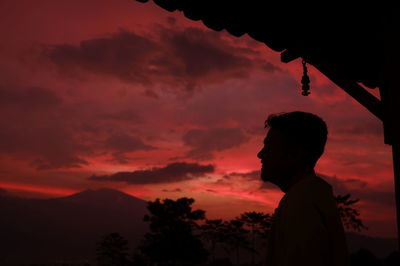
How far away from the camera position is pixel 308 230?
4.40 ft

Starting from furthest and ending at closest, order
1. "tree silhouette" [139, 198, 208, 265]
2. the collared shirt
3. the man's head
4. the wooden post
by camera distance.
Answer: "tree silhouette" [139, 198, 208, 265] < the wooden post < the man's head < the collared shirt

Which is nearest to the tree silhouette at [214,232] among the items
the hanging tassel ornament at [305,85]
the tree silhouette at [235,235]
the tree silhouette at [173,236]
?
the tree silhouette at [235,235]

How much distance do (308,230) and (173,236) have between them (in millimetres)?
48657

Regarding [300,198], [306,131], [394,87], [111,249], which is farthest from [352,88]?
[111,249]

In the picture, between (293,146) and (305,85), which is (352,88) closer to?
(305,85)

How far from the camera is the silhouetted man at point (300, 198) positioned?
4.38 ft

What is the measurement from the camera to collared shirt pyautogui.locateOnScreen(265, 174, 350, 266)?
1.32m

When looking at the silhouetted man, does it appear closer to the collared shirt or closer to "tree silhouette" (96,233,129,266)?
the collared shirt

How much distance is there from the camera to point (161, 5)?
276 centimetres

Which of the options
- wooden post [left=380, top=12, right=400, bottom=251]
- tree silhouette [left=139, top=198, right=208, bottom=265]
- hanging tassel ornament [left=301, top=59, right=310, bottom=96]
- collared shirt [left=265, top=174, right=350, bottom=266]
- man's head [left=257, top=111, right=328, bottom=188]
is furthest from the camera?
tree silhouette [left=139, top=198, right=208, bottom=265]

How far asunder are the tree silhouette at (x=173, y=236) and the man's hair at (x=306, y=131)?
4674 cm

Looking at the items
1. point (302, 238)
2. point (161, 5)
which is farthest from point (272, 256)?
point (161, 5)

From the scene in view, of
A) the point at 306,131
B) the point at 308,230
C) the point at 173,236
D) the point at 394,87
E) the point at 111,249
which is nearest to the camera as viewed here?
the point at 308,230

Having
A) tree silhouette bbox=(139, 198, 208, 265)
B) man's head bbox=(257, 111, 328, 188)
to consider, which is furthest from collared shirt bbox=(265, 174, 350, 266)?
tree silhouette bbox=(139, 198, 208, 265)
